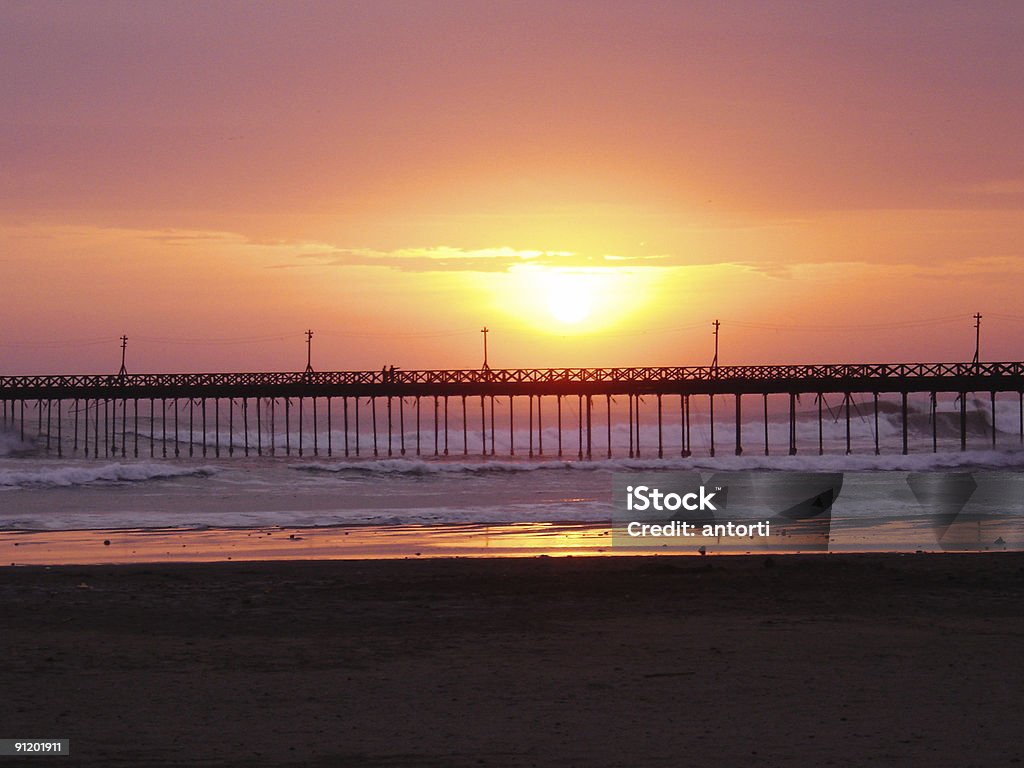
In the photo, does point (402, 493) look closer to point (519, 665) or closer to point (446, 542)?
point (446, 542)

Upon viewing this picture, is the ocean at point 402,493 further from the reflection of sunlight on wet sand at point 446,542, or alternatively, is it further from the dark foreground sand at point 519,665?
the dark foreground sand at point 519,665

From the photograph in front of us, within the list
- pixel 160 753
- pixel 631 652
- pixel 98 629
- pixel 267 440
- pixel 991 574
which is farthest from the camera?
A: pixel 267 440

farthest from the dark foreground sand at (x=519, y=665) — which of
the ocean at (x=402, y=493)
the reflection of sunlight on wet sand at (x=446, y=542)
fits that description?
the ocean at (x=402, y=493)

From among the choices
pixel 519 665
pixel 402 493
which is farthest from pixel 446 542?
pixel 402 493

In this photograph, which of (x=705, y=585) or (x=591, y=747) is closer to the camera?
(x=591, y=747)

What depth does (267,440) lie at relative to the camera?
103m

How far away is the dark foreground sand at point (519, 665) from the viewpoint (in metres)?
6.97

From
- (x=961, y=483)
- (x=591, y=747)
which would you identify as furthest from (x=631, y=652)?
(x=961, y=483)

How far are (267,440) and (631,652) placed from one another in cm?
9577

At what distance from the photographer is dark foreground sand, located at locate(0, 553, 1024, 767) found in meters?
6.97

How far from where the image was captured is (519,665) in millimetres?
9062

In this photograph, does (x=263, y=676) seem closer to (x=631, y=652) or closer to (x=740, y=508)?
(x=631, y=652)

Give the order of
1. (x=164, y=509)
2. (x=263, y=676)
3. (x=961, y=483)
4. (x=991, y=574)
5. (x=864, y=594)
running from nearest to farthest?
(x=263, y=676) → (x=864, y=594) → (x=991, y=574) → (x=164, y=509) → (x=961, y=483)

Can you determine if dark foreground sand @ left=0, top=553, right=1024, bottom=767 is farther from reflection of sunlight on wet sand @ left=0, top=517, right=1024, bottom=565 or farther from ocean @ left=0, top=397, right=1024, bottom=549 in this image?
ocean @ left=0, top=397, right=1024, bottom=549
